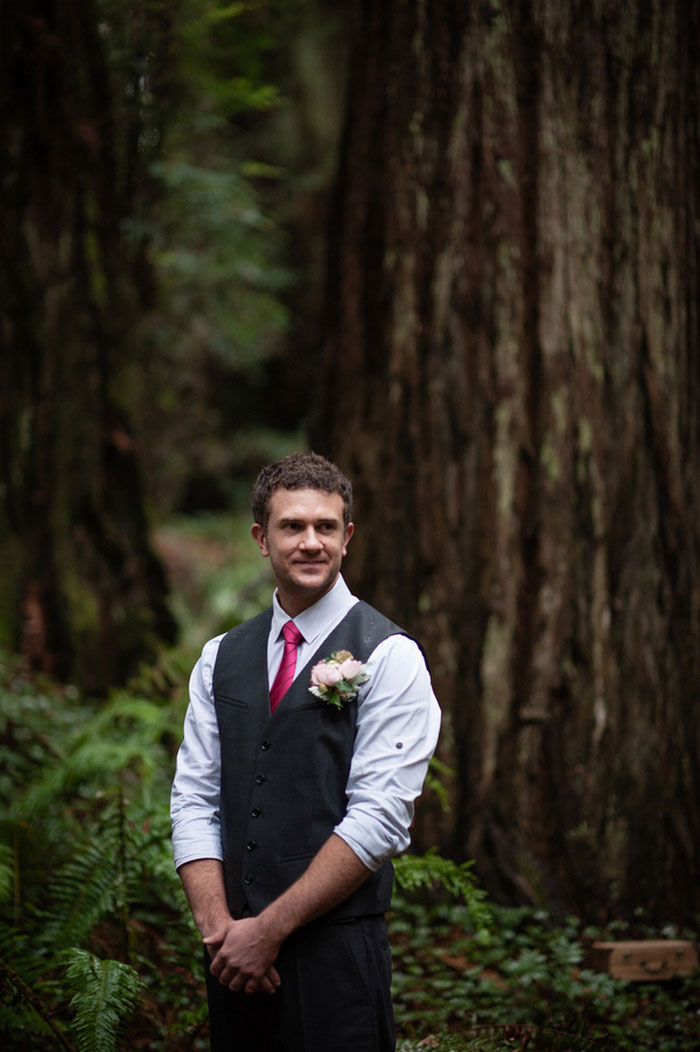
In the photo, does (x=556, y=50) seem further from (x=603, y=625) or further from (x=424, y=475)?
(x=603, y=625)

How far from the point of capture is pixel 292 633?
236cm

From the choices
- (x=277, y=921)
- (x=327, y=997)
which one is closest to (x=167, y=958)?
(x=327, y=997)

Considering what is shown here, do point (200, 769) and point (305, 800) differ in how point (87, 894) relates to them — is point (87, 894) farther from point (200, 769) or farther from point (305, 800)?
point (305, 800)

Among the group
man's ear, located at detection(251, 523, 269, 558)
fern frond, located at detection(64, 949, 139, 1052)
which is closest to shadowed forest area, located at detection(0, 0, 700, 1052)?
fern frond, located at detection(64, 949, 139, 1052)

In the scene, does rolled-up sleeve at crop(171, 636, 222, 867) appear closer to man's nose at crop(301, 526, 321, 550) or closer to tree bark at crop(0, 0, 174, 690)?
man's nose at crop(301, 526, 321, 550)

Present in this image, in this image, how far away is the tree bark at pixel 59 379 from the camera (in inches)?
274

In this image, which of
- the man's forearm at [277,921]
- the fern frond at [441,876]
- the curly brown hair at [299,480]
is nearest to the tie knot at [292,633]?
the curly brown hair at [299,480]

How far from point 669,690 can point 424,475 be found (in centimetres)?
156

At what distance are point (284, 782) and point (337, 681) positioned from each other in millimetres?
285

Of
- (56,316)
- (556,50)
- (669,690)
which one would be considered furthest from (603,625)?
(56,316)

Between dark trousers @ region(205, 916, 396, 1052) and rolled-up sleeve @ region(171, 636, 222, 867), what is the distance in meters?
0.37

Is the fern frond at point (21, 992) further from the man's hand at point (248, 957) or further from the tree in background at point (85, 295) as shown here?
the tree in background at point (85, 295)

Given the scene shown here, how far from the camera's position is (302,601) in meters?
2.38

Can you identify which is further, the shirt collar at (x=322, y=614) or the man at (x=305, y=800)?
the shirt collar at (x=322, y=614)
